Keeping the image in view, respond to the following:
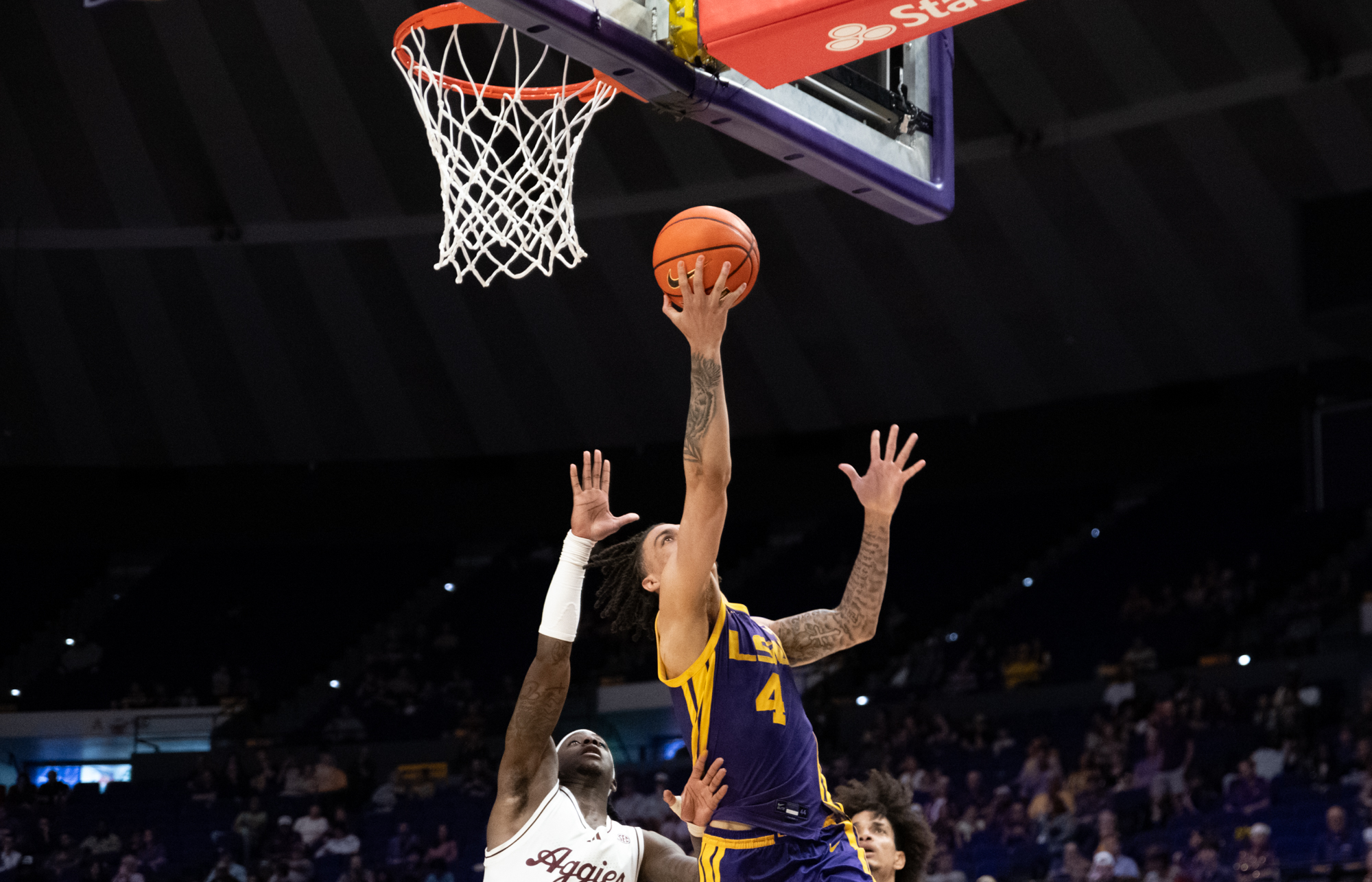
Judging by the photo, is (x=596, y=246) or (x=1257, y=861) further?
(x=596, y=246)

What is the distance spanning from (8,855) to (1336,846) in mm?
11782

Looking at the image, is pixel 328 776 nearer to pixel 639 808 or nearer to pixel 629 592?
pixel 639 808

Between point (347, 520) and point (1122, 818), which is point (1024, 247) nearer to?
point (1122, 818)

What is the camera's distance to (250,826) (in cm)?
1445

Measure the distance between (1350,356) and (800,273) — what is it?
629cm

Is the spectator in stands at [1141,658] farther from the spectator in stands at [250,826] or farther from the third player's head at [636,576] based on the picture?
the third player's head at [636,576]

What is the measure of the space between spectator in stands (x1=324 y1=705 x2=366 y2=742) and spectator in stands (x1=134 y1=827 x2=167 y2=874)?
2.70 metres

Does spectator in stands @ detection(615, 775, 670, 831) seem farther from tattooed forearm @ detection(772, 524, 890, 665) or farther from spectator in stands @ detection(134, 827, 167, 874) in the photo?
tattooed forearm @ detection(772, 524, 890, 665)

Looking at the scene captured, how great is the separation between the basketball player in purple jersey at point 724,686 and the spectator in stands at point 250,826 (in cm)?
1113

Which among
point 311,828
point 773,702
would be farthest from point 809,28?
point 311,828

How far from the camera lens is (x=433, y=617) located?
2009 cm

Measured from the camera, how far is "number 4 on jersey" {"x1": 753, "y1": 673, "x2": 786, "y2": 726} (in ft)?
13.0

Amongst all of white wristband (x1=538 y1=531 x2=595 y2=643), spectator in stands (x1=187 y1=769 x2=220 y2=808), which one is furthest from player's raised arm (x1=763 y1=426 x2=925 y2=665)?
spectator in stands (x1=187 y1=769 x2=220 y2=808)

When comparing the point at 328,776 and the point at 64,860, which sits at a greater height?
the point at 328,776
